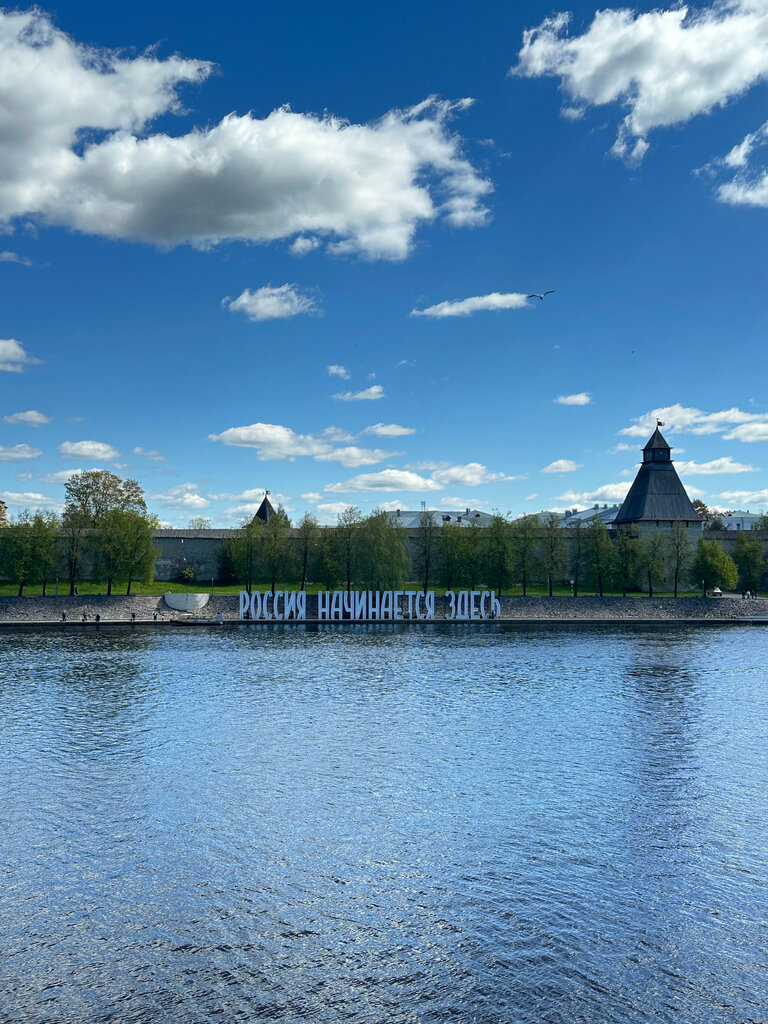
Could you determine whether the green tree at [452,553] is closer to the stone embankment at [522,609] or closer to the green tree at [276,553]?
the stone embankment at [522,609]

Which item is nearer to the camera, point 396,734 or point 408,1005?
point 408,1005

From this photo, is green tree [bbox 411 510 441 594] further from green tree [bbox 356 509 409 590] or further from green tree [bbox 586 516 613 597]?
green tree [bbox 586 516 613 597]

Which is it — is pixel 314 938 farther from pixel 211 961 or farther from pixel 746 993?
pixel 746 993

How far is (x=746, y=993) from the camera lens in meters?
12.6

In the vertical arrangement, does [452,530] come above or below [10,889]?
above

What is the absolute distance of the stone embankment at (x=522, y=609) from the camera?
66188mm

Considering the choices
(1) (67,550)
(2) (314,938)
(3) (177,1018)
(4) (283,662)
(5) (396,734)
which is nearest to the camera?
(3) (177,1018)

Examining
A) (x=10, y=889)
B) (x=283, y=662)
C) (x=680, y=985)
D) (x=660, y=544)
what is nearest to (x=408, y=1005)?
(x=680, y=985)

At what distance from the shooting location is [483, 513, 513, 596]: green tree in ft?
254

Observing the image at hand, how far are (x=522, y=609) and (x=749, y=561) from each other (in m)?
35.0

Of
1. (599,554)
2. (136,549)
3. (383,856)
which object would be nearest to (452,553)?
(599,554)

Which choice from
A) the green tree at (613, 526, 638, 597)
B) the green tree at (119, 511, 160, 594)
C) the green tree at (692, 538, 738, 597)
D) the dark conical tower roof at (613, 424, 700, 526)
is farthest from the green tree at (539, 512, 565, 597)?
the green tree at (119, 511, 160, 594)

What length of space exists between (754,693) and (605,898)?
24.9m

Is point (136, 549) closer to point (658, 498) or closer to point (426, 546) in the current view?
point (426, 546)
